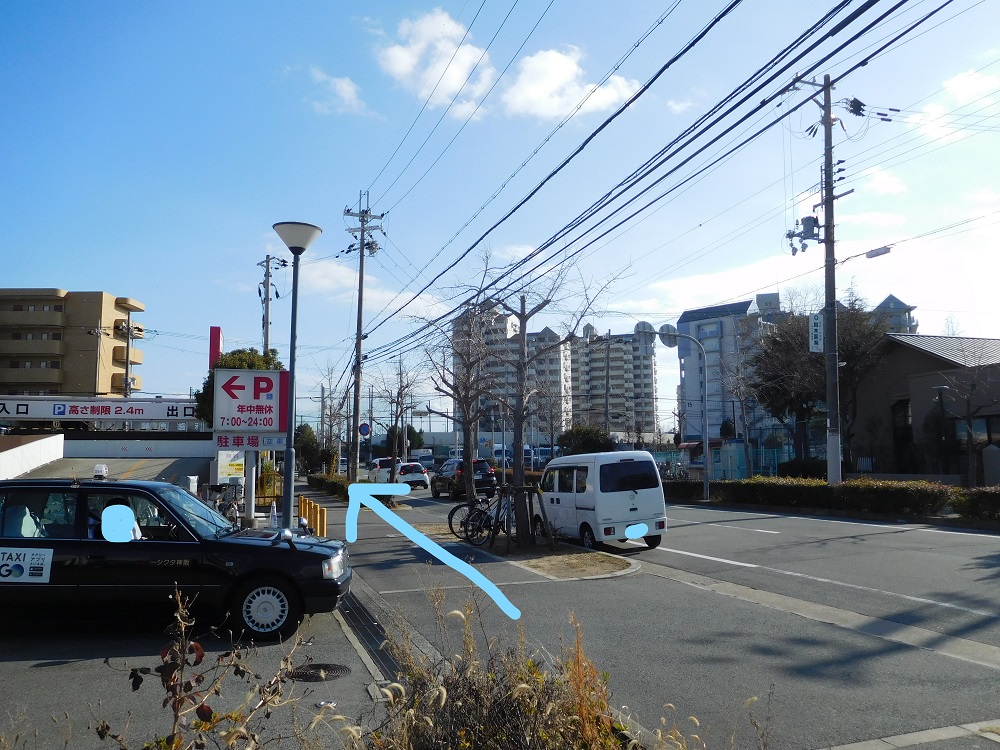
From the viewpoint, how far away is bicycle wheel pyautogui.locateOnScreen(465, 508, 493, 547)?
15828mm

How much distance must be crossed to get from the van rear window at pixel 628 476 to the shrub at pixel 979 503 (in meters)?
8.03

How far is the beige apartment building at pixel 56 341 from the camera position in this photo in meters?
52.8

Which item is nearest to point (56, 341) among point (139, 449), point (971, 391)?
point (139, 449)

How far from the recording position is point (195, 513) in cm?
870

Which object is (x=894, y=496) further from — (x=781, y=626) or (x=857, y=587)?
(x=781, y=626)

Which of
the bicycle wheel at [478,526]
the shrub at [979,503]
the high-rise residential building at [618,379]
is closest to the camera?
the bicycle wheel at [478,526]

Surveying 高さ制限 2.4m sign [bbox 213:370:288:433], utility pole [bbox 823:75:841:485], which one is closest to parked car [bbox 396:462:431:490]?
utility pole [bbox 823:75:841:485]

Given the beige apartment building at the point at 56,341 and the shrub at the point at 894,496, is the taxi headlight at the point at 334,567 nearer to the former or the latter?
the shrub at the point at 894,496

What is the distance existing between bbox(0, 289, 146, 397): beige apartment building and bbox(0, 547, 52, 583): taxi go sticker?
49410 mm

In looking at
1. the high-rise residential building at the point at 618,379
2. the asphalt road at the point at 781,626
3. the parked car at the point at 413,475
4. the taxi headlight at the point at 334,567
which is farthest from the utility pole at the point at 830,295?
the high-rise residential building at the point at 618,379

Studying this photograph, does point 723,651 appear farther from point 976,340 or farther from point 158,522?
point 976,340

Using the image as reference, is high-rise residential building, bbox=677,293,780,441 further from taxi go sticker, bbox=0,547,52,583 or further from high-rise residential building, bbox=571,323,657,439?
taxi go sticker, bbox=0,547,52,583

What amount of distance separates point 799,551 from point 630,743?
38.5 ft

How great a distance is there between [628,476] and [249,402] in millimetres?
7415
